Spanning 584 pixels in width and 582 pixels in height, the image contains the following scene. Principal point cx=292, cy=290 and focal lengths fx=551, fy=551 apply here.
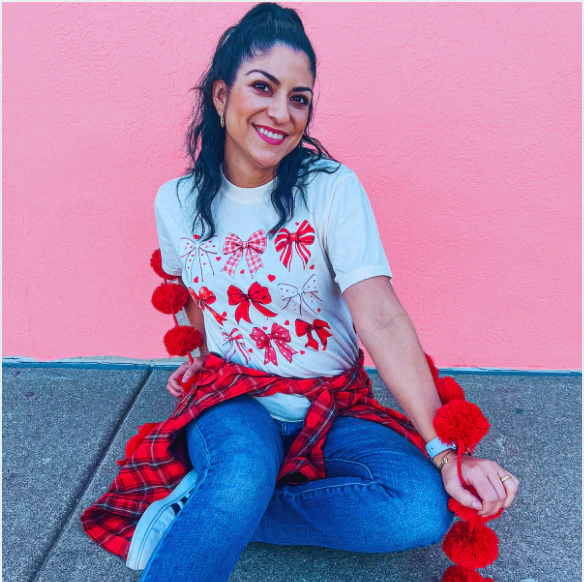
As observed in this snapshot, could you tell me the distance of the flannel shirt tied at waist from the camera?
1.56 metres

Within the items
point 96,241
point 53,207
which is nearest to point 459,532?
point 96,241

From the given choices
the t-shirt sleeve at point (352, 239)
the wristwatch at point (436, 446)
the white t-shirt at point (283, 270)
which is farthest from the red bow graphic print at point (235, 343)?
the wristwatch at point (436, 446)

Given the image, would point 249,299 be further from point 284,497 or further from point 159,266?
point 284,497

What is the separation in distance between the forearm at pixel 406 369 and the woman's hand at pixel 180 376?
655 mm

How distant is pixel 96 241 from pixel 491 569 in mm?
1964

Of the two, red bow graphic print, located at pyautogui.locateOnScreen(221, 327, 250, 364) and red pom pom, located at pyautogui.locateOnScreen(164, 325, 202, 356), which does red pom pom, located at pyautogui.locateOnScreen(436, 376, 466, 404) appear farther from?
red pom pom, located at pyautogui.locateOnScreen(164, 325, 202, 356)

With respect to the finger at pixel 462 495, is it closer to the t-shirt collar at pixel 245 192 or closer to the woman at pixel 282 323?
the woman at pixel 282 323

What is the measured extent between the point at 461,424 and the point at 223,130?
3.54 feet

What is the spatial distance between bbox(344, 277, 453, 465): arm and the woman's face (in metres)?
0.45

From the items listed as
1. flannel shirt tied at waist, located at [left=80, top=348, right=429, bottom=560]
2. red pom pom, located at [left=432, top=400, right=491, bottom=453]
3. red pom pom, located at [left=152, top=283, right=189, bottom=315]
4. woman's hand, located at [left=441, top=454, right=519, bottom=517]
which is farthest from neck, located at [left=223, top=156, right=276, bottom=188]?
woman's hand, located at [left=441, top=454, right=519, bottom=517]

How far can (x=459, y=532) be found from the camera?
134 centimetres

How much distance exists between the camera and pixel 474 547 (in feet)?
4.28

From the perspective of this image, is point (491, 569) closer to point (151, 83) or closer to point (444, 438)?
point (444, 438)

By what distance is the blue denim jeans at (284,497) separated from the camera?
126cm
